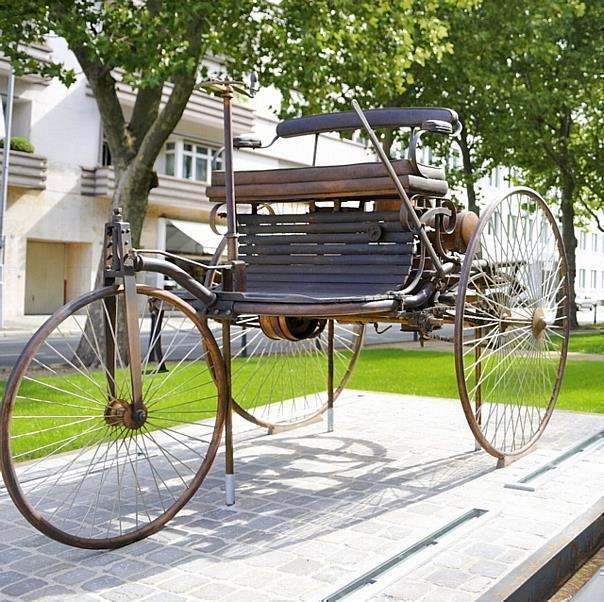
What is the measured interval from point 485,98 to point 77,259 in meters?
14.7

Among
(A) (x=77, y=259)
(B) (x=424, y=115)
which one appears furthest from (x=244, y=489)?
(A) (x=77, y=259)

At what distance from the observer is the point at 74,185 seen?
28359mm

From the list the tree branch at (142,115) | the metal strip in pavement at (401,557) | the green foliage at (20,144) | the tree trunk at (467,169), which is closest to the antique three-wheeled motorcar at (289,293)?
the metal strip in pavement at (401,557)

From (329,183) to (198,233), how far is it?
2828 cm

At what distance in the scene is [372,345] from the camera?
59.3ft

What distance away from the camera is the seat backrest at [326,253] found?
17.2 feet

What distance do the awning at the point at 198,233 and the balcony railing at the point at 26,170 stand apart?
21.4 feet

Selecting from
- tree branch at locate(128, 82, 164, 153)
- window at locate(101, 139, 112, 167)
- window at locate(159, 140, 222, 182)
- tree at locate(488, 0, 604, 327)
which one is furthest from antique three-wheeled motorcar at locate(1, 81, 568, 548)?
window at locate(159, 140, 222, 182)

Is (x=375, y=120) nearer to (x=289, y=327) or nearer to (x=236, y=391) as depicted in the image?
(x=289, y=327)

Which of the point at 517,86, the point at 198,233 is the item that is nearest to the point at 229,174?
the point at 517,86

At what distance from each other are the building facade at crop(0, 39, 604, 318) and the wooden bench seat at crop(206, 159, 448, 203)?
18.7m

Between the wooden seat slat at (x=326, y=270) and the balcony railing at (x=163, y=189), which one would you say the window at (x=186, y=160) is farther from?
the wooden seat slat at (x=326, y=270)

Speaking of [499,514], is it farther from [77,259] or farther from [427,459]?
[77,259]

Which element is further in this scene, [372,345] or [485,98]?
[485,98]
